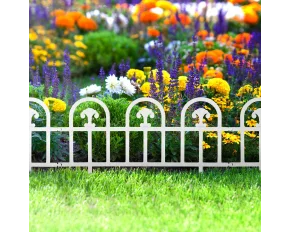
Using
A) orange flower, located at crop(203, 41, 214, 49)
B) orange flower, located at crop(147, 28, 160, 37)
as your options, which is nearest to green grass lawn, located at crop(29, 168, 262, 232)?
orange flower, located at crop(203, 41, 214, 49)

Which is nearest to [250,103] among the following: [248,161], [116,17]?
[248,161]

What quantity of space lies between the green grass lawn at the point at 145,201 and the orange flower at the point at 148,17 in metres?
3.03

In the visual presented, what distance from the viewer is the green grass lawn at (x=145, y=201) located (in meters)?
2.93

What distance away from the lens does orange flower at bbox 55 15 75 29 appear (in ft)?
22.0

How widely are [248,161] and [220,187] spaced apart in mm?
641

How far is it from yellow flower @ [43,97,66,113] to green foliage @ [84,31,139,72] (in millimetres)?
2544

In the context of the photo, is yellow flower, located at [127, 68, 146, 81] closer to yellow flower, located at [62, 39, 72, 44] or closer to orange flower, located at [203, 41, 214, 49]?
orange flower, located at [203, 41, 214, 49]

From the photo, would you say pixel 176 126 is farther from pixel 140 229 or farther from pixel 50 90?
pixel 140 229

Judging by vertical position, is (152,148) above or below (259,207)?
above

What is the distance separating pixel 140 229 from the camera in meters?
2.87

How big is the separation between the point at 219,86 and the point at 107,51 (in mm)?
2636

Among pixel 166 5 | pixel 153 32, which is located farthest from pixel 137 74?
pixel 166 5

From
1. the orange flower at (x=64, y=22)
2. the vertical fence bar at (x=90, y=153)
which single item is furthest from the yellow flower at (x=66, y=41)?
the vertical fence bar at (x=90, y=153)

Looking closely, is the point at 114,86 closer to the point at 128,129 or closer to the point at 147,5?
the point at 128,129
